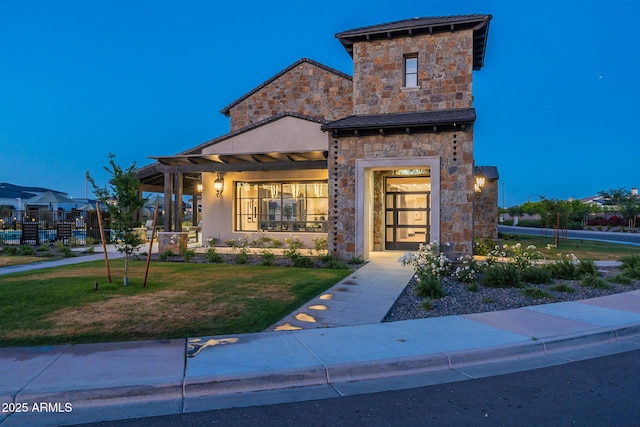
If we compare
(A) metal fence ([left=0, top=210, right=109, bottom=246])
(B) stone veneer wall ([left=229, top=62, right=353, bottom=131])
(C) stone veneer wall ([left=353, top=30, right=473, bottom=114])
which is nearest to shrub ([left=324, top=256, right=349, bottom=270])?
(C) stone veneer wall ([left=353, top=30, right=473, bottom=114])

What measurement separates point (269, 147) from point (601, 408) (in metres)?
14.7

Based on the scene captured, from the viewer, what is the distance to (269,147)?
17016mm

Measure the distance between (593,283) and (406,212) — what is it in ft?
24.9

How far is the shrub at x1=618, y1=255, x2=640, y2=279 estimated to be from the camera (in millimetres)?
10461

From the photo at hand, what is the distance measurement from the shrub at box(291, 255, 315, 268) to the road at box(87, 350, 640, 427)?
8.27 meters

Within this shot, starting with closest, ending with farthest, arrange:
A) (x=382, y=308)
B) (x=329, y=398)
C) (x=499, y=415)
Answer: (x=499, y=415), (x=329, y=398), (x=382, y=308)

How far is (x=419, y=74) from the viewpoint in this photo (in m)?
13.5

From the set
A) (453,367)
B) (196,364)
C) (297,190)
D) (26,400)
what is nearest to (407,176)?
(297,190)

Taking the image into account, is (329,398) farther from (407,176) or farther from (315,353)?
(407,176)

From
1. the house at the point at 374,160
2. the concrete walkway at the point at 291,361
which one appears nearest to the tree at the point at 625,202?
the house at the point at 374,160

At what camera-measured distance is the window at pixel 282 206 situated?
17641mm

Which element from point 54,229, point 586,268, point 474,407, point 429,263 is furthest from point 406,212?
point 54,229

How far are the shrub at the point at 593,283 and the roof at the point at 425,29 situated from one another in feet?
26.3

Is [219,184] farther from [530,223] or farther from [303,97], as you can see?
[530,223]
